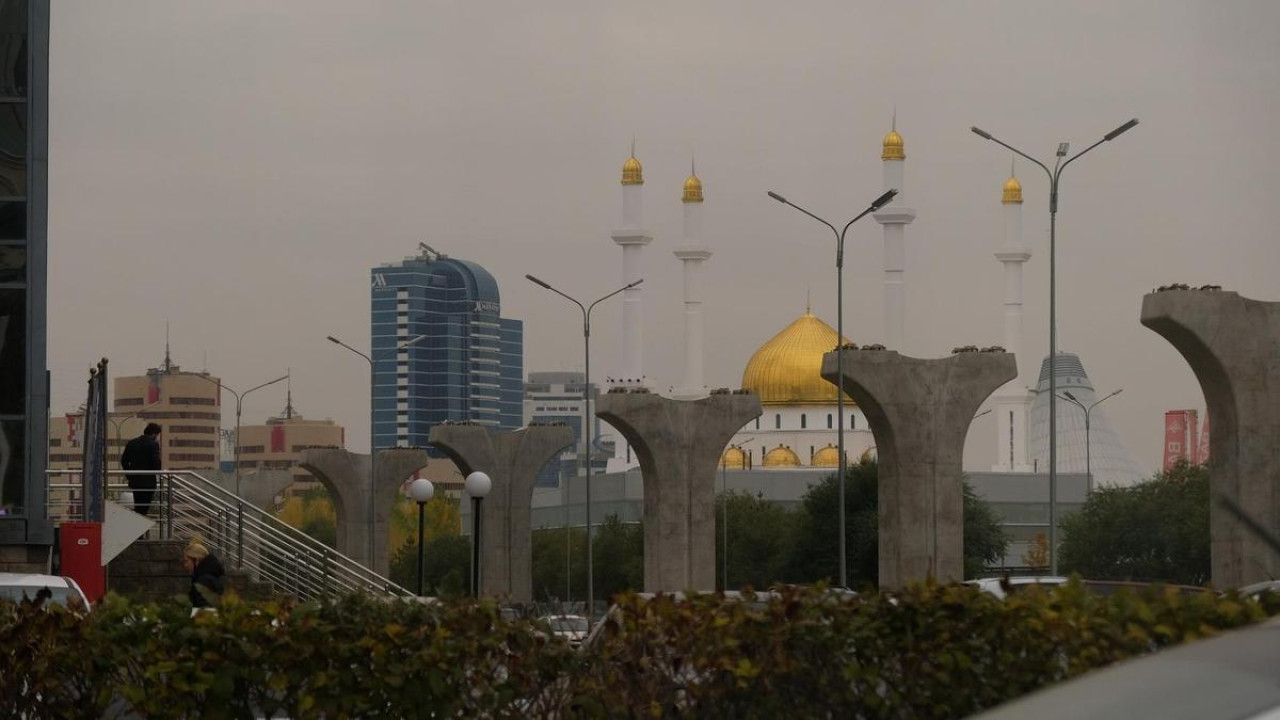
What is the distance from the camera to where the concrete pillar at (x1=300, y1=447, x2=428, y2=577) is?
58.2 meters

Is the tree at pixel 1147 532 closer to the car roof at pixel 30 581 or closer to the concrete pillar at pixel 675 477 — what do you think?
the concrete pillar at pixel 675 477

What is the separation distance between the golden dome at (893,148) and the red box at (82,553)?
82165 mm

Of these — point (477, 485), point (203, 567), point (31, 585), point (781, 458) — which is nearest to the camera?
point (31, 585)

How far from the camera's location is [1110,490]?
65625mm

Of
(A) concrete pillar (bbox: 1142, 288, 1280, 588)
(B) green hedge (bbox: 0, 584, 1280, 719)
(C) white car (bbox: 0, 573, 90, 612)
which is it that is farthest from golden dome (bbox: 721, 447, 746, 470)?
(B) green hedge (bbox: 0, 584, 1280, 719)

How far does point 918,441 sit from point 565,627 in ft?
87.0

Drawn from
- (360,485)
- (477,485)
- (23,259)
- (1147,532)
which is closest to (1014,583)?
(23,259)

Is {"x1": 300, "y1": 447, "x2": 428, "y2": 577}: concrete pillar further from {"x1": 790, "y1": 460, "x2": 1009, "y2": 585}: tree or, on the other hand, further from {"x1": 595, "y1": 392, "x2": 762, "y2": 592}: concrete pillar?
{"x1": 595, "y1": 392, "x2": 762, "y2": 592}: concrete pillar

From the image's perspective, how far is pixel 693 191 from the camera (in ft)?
335

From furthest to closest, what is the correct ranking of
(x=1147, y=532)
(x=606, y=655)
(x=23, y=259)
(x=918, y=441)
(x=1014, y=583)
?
(x=1147, y=532) < (x=918, y=441) < (x=23, y=259) < (x=1014, y=583) < (x=606, y=655)

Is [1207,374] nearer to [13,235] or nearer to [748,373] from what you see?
[13,235]

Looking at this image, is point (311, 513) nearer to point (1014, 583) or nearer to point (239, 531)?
point (239, 531)

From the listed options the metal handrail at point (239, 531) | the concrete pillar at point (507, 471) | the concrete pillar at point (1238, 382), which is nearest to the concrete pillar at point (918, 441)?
the concrete pillar at point (1238, 382)

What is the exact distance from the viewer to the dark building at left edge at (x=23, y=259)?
19.5m
